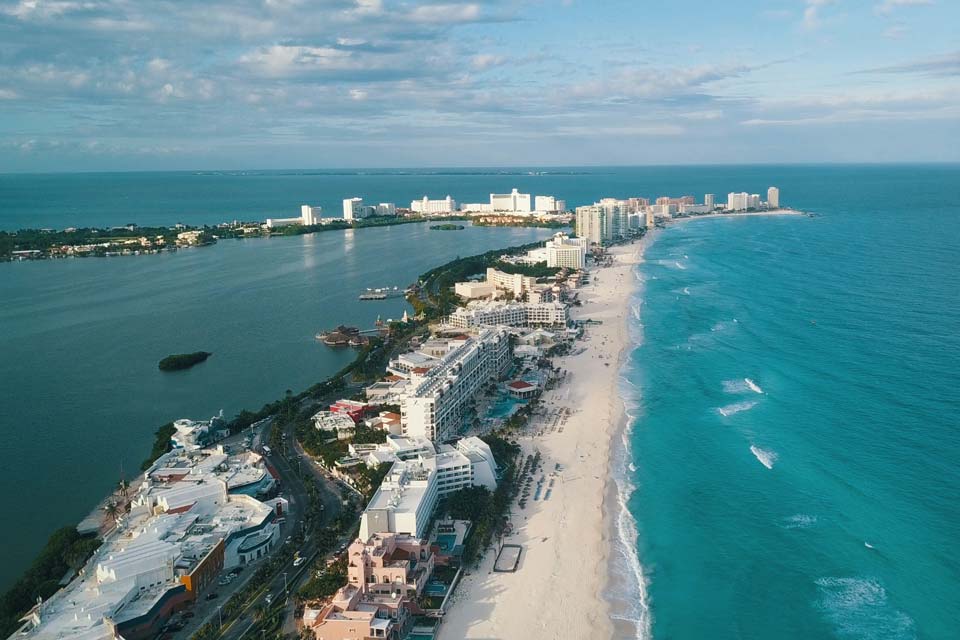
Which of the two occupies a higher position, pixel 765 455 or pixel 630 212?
pixel 630 212

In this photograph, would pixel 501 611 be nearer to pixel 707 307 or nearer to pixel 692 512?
pixel 692 512

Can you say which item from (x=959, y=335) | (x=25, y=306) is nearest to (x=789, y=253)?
(x=959, y=335)

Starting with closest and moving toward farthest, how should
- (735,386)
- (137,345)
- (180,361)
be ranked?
(735,386), (180,361), (137,345)

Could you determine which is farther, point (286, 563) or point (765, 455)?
point (765, 455)

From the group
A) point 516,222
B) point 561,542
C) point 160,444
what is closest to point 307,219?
point 516,222

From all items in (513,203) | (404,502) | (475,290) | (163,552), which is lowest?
(163,552)

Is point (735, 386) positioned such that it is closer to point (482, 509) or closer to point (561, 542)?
point (561, 542)
